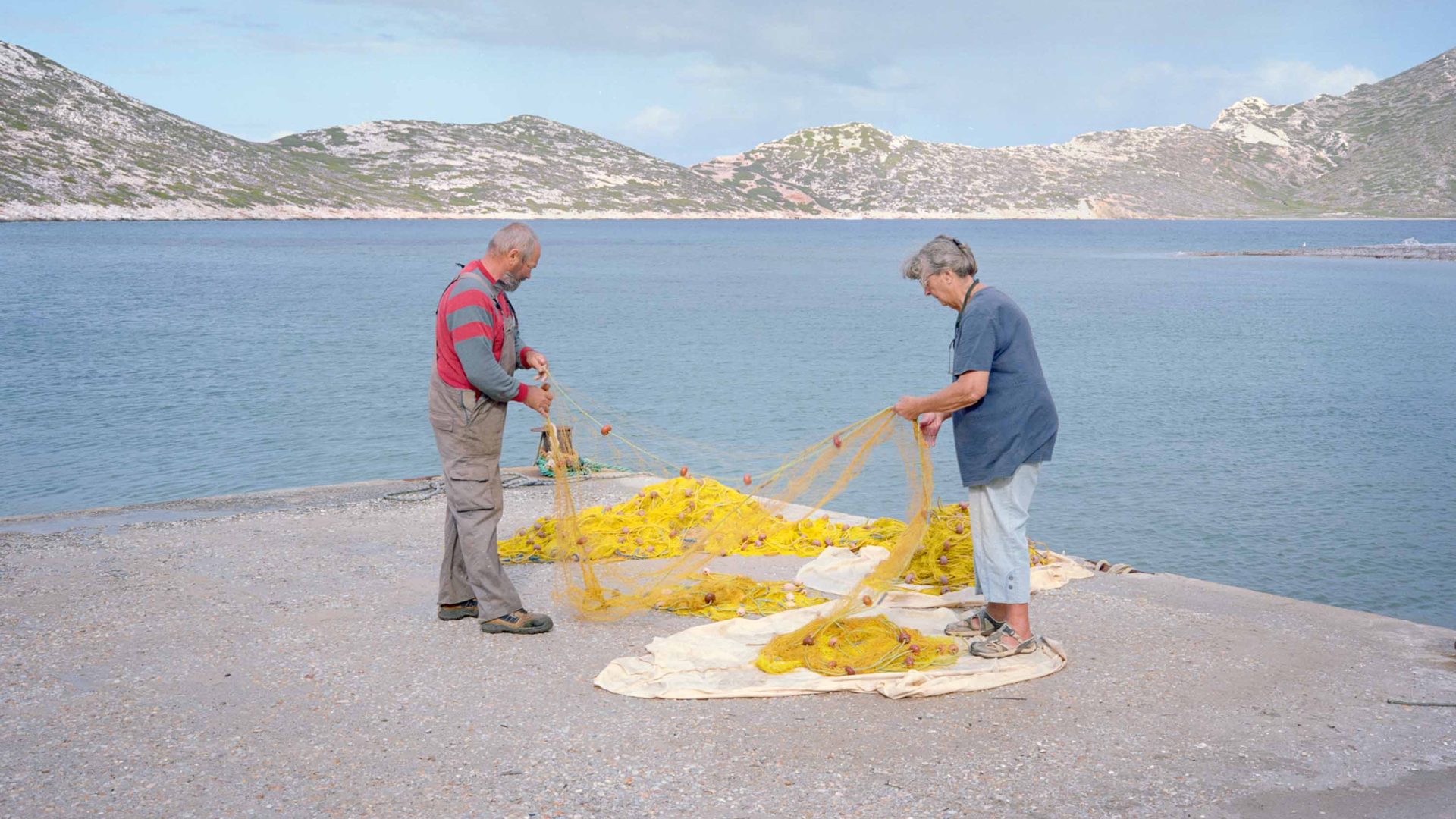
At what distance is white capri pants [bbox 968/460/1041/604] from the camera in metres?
6.27

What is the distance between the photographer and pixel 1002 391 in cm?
622

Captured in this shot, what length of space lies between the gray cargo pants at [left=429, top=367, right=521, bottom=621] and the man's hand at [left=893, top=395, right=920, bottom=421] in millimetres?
2338

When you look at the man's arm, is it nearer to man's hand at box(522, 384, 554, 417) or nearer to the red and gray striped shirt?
the red and gray striped shirt

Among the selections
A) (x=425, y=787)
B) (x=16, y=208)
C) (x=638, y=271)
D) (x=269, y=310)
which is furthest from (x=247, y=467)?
(x=16, y=208)

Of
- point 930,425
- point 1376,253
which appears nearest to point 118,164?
point 1376,253

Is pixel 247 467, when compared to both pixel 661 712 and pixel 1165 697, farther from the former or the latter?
pixel 1165 697

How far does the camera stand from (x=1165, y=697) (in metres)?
6.10

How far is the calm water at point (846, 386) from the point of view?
1558 cm

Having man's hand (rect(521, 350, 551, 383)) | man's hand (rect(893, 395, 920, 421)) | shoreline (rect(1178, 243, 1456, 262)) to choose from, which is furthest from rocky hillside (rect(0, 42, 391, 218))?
man's hand (rect(893, 395, 920, 421))

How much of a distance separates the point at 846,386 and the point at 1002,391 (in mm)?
22820

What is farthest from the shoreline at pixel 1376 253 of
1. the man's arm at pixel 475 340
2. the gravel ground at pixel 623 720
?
the man's arm at pixel 475 340

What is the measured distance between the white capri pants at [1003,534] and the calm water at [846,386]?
291 inches

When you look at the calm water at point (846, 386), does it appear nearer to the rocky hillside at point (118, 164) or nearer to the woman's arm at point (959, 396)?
the woman's arm at point (959, 396)

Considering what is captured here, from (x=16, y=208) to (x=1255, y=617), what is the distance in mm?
147646
